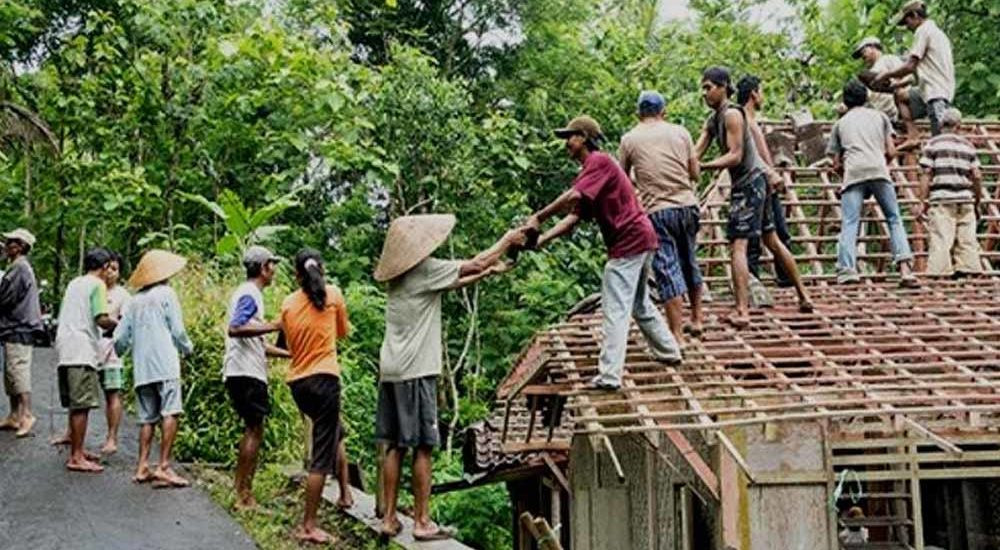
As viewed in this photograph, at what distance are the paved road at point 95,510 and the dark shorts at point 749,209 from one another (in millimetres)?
3931

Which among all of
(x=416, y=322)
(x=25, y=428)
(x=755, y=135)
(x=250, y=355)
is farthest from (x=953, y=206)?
(x=25, y=428)

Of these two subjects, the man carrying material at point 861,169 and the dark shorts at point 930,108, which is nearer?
the man carrying material at point 861,169

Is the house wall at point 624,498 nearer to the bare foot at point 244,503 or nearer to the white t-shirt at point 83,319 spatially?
the bare foot at point 244,503

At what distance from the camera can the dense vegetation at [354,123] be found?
1293cm

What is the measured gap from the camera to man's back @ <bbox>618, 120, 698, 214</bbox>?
6684mm

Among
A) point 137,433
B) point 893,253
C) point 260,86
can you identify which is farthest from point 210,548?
point 260,86

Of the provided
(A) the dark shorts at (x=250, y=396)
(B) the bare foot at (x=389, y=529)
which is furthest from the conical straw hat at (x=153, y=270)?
(B) the bare foot at (x=389, y=529)

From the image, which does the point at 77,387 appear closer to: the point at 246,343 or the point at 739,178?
the point at 246,343

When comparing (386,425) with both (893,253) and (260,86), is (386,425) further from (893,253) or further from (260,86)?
(260,86)

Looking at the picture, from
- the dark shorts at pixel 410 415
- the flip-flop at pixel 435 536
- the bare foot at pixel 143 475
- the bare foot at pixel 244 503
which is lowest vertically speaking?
the flip-flop at pixel 435 536

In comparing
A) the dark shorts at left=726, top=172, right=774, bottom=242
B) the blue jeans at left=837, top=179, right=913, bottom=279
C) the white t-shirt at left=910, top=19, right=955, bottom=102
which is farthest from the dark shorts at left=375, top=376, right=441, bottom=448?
the white t-shirt at left=910, top=19, right=955, bottom=102

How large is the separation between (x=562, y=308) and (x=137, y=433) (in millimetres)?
6689

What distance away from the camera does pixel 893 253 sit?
29.1 ft

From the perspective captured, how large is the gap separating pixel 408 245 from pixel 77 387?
126 inches
